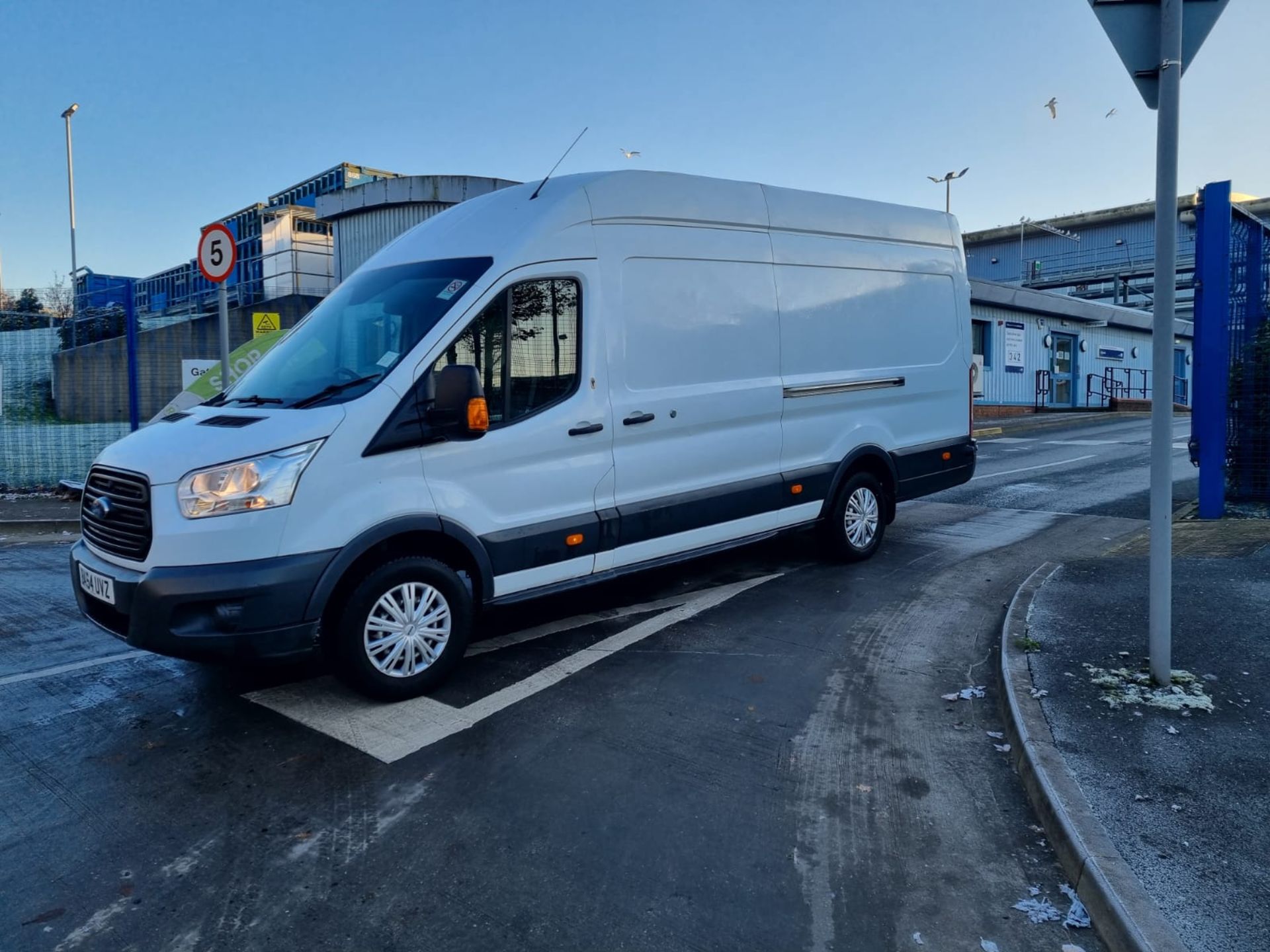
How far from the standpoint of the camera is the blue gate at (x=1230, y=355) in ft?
28.1

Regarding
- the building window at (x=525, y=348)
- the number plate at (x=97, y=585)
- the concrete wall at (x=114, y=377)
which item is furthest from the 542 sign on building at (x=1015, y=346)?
the number plate at (x=97, y=585)

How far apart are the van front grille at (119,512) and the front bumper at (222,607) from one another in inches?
6.5

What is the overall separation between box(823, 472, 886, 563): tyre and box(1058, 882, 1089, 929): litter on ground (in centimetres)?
443

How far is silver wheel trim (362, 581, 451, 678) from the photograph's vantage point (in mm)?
4441

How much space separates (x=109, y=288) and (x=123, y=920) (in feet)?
40.0

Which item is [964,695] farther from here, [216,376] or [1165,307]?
[216,376]

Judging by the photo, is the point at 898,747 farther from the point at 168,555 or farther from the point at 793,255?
the point at 793,255

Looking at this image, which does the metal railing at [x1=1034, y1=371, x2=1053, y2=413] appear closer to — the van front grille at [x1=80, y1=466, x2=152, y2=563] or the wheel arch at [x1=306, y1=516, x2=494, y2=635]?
the wheel arch at [x1=306, y1=516, x2=494, y2=635]

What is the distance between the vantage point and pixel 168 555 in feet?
13.4

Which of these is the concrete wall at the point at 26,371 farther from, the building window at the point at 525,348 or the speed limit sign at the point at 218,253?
the building window at the point at 525,348

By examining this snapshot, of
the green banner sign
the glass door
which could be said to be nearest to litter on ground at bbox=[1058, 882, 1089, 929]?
the green banner sign

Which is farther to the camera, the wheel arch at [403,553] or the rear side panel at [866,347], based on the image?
the rear side panel at [866,347]

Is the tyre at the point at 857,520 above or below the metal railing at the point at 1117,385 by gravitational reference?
below

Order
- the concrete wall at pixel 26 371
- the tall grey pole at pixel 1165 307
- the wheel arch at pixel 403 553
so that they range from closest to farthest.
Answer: the tall grey pole at pixel 1165 307, the wheel arch at pixel 403 553, the concrete wall at pixel 26 371
